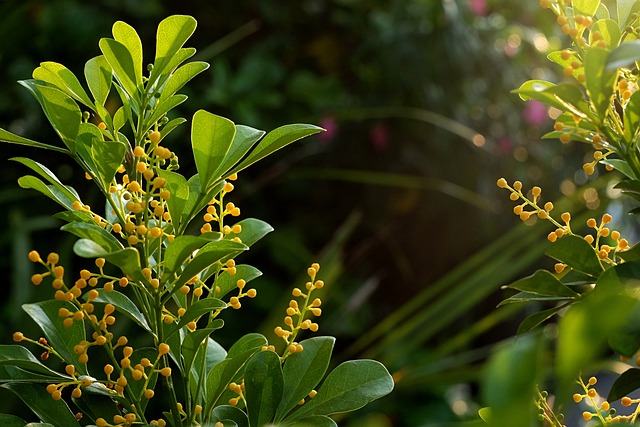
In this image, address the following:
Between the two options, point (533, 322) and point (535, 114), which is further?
point (535, 114)

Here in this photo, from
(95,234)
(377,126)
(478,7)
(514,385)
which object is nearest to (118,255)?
(95,234)

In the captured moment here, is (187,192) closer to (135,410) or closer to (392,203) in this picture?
(135,410)

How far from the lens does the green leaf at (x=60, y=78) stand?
0.36 metres

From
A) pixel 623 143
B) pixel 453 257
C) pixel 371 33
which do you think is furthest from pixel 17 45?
pixel 623 143

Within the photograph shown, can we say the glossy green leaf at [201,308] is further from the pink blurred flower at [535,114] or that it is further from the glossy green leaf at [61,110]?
the pink blurred flower at [535,114]

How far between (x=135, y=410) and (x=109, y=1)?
1483mm

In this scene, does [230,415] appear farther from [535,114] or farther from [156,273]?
[535,114]

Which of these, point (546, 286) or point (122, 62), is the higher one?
point (122, 62)

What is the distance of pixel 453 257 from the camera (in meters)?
1.93

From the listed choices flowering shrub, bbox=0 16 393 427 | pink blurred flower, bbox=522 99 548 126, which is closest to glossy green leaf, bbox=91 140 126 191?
flowering shrub, bbox=0 16 393 427

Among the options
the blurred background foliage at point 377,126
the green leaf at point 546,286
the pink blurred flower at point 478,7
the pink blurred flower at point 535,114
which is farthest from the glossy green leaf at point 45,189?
the pink blurred flower at point 535,114

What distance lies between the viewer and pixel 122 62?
351mm

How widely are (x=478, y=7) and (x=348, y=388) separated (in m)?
1.59

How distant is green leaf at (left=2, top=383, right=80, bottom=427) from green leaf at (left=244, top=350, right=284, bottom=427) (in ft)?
0.29
